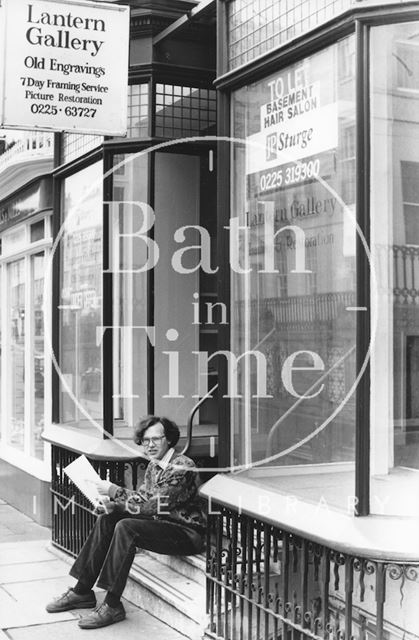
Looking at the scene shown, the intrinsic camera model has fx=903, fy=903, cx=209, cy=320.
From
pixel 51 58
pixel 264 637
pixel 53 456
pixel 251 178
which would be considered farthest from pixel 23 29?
pixel 264 637

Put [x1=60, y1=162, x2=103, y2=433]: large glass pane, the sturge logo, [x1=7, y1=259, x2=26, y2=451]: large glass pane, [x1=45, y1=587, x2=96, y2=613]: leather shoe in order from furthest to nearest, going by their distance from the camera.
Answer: [x1=7, y1=259, x2=26, y2=451]: large glass pane → [x1=60, y1=162, x2=103, y2=433]: large glass pane → [x1=45, y1=587, x2=96, y2=613]: leather shoe → the sturge logo

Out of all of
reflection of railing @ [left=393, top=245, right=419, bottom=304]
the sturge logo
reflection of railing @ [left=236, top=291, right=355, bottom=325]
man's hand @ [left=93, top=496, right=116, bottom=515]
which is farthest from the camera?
man's hand @ [left=93, top=496, right=116, bottom=515]

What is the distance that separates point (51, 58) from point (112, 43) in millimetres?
442

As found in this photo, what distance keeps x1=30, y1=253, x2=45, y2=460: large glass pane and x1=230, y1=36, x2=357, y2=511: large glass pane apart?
4.27 m

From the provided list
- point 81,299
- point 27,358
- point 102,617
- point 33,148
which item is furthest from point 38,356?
point 102,617

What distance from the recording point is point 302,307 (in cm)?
531

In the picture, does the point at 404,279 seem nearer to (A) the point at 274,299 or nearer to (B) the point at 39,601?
(A) the point at 274,299

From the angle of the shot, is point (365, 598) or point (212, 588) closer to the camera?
point (365, 598)

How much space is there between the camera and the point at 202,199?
790cm

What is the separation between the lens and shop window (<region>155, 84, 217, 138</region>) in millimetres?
7156

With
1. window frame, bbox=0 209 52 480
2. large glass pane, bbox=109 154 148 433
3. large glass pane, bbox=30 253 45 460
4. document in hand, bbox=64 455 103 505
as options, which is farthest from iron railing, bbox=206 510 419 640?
large glass pane, bbox=30 253 45 460

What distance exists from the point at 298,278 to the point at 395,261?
86 centimetres

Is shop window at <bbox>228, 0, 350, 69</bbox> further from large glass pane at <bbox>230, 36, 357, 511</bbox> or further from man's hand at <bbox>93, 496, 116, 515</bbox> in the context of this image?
man's hand at <bbox>93, 496, 116, 515</bbox>

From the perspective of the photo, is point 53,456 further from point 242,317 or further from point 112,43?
point 112,43
